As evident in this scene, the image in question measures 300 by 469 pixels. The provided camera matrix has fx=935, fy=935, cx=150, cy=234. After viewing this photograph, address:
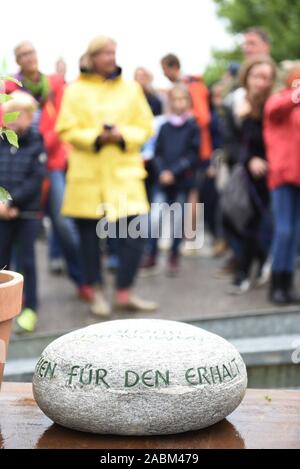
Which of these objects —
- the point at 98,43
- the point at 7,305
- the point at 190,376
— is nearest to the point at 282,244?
the point at 98,43

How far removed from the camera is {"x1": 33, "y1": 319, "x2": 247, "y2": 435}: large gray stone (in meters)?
2.71

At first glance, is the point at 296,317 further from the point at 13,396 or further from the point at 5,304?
the point at 5,304

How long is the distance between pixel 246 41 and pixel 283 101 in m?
1.75

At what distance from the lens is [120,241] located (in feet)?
18.8

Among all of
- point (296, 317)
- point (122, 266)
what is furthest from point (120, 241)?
point (296, 317)

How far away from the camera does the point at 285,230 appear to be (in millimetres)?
5758

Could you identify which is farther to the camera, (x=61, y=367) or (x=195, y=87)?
(x=195, y=87)

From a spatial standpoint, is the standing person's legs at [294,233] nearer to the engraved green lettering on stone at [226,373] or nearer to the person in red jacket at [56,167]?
the person in red jacket at [56,167]

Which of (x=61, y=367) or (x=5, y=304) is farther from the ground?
(x=5, y=304)

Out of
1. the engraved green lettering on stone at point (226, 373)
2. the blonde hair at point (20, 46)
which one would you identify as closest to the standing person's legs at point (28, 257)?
the blonde hair at point (20, 46)

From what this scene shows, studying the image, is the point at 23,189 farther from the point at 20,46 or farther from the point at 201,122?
the point at 201,122

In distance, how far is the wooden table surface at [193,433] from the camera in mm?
2699

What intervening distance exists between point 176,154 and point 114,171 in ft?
5.86

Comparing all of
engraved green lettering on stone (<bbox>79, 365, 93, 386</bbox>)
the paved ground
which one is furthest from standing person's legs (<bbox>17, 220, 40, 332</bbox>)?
engraved green lettering on stone (<bbox>79, 365, 93, 386</bbox>)
